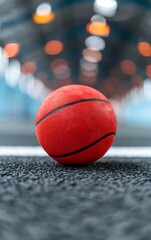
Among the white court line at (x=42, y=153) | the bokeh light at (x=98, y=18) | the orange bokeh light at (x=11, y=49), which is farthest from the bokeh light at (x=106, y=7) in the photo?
the white court line at (x=42, y=153)

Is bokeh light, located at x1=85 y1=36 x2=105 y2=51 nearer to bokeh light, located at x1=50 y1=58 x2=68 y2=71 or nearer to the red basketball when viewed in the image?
bokeh light, located at x1=50 y1=58 x2=68 y2=71

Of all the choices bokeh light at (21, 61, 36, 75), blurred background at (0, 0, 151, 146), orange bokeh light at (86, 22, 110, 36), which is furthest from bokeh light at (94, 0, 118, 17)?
bokeh light at (21, 61, 36, 75)

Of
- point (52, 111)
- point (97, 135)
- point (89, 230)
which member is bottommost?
point (89, 230)

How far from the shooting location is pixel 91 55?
21719 mm

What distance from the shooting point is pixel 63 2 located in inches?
423

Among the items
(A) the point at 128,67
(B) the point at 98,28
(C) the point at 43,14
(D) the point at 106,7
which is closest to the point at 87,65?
(A) the point at 128,67

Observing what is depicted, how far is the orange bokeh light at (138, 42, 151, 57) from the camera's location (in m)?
15.7

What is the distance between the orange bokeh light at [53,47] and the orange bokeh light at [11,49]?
4.89ft

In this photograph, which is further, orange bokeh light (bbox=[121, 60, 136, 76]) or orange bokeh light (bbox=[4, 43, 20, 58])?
orange bokeh light (bbox=[121, 60, 136, 76])

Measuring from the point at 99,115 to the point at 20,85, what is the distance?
2138 centimetres

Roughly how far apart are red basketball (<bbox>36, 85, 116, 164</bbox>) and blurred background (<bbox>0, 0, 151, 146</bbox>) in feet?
9.49

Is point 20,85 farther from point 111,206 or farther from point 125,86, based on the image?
point 111,206

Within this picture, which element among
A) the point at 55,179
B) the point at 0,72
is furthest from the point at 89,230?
the point at 0,72

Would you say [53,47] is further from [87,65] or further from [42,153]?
[42,153]
